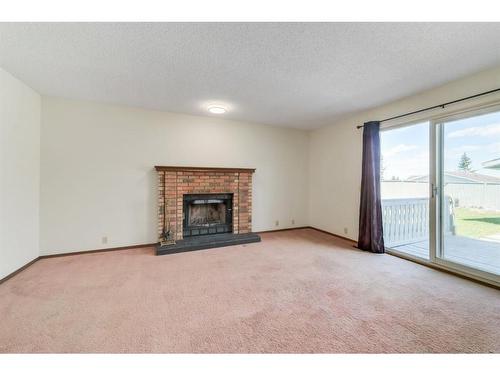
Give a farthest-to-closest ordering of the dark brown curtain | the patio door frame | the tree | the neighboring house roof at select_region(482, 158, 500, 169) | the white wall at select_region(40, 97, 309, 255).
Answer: the dark brown curtain
the white wall at select_region(40, 97, 309, 255)
the patio door frame
the tree
the neighboring house roof at select_region(482, 158, 500, 169)

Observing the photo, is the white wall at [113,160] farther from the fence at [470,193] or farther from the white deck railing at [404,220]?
the fence at [470,193]

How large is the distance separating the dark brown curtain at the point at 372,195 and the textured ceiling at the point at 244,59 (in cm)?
Answer: 58

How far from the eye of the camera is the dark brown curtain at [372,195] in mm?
3361

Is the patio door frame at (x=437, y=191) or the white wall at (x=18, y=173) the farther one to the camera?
the patio door frame at (x=437, y=191)

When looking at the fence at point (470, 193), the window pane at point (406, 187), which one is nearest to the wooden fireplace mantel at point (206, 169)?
the window pane at point (406, 187)

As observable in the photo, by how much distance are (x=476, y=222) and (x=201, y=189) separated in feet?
13.3

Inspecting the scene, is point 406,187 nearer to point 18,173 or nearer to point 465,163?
point 465,163

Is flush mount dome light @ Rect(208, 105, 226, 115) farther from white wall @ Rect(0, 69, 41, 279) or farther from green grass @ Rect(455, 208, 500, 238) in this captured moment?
green grass @ Rect(455, 208, 500, 238)

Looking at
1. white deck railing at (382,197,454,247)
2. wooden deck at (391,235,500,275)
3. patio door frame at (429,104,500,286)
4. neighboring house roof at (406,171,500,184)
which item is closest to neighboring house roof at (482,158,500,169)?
neighboring house roof at (406,171,500,184)

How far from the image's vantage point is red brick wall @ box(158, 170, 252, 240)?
366 cm

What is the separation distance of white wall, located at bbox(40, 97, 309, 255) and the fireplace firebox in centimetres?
58

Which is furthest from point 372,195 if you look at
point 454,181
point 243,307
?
point 243,307

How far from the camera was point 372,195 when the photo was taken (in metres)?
3.39
